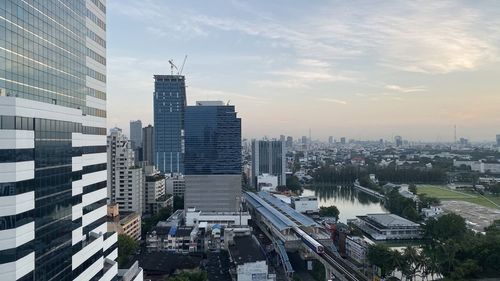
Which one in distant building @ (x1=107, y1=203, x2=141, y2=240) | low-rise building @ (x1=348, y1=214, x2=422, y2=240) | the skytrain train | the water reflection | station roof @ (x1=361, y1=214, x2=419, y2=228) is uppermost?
distant building @ (x1=107, y1=203, x2=141, y2=240)

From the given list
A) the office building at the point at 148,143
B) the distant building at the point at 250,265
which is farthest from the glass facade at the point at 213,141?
the office building at the point at 148,143

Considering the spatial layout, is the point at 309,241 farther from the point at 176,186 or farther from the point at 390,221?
the point at 176,186

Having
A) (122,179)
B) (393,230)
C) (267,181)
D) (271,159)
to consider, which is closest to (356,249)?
(393,230)

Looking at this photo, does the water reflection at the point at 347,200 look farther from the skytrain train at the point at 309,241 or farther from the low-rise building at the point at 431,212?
the skytrain train at the point at 309,241

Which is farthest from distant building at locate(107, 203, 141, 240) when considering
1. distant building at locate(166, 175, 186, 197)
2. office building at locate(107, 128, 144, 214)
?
distant building at locate(166, 175, 186, 197)

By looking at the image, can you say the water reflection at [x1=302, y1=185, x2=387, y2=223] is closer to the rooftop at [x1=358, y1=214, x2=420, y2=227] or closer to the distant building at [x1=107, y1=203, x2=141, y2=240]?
the rooftop at [x1=358, y1=214, x2=420, y2=227]

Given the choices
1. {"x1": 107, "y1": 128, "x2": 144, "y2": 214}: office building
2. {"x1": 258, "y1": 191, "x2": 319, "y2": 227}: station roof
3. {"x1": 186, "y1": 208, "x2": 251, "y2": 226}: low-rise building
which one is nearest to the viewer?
{"x1": 258, "y1": 191, "x2": 319, "y2": 227}: station roof
